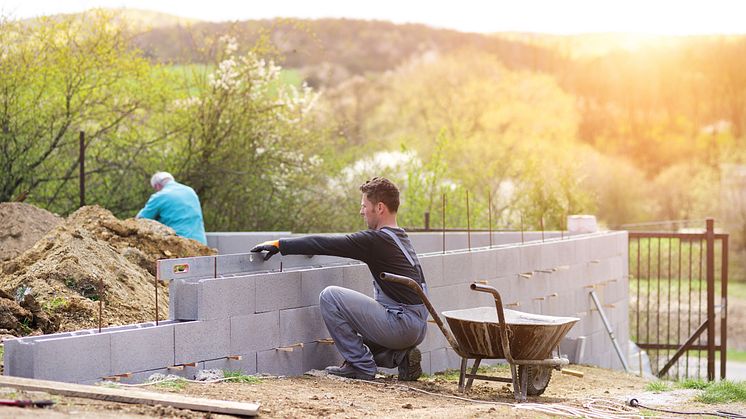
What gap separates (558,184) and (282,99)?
25.2 ft

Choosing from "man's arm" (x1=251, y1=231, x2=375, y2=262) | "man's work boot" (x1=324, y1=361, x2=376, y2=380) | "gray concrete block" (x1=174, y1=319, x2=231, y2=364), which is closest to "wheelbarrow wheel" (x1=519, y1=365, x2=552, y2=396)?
"man's work boot" (x1=324, y1=361, x2=376, y2=380)

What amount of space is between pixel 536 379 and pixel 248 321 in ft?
6.05

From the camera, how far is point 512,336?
18.5ft

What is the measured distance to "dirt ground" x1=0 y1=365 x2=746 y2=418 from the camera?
4.14 metres

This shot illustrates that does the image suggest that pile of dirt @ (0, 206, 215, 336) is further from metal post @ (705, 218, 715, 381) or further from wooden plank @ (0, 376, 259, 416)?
metal post @ (705, 218, 715, 381)

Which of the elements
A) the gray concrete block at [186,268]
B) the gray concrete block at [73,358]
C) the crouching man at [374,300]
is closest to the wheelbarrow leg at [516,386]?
the crouching man at [374,300]

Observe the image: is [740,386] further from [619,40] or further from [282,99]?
[619,40]

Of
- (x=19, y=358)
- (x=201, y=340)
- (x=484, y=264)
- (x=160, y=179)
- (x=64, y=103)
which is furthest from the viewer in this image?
(x=64, y=103)

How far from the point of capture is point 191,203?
9.01 meters

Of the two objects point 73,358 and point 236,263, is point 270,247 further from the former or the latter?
point 73,358

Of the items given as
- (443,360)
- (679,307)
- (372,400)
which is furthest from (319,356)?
(679,307)

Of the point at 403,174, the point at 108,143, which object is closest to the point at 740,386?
the point at 108,143

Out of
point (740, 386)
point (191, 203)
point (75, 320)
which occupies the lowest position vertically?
point (740, 386)

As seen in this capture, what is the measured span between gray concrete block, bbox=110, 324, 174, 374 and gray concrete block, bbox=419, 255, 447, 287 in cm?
246
